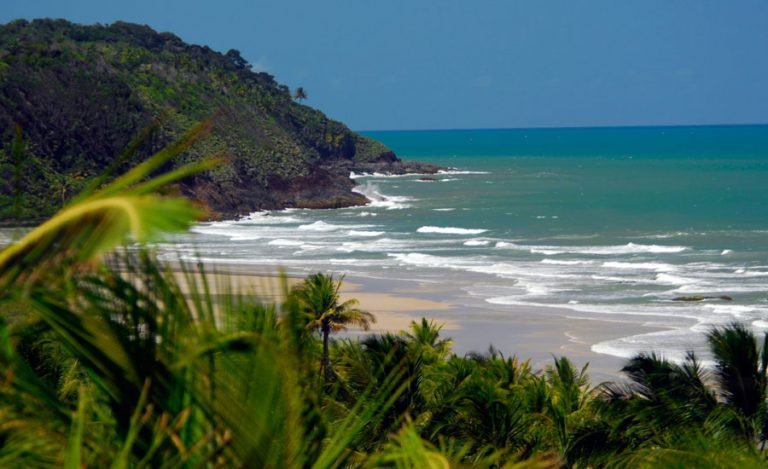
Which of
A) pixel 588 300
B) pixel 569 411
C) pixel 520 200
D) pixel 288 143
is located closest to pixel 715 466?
pixel 569 411

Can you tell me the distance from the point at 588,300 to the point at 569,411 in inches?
948

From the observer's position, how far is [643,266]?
45531 millimetres

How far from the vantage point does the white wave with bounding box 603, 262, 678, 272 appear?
147ft

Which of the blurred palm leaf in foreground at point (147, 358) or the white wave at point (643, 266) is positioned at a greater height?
the blurred palm leaf in foreground at point (147, 358)

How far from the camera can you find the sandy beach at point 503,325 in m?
28.2

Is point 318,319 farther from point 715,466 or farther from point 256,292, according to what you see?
point 256,292

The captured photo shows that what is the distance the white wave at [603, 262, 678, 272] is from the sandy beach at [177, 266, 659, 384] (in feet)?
31.1

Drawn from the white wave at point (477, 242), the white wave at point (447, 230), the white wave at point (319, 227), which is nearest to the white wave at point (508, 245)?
the white wave at point (477, 242)

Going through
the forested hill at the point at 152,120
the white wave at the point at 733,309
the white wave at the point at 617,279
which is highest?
the forested hill at the point at 152,120

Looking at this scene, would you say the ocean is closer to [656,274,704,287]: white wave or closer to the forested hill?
[656,274,704,287]: white wave

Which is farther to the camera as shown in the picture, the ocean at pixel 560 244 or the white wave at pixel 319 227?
the white wave at pixel 319 227

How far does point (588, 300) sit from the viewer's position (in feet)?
120

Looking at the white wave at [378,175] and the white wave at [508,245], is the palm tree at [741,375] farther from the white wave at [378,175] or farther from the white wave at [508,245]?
the white wave at [378,175]

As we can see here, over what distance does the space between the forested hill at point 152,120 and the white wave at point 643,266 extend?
1975cm
